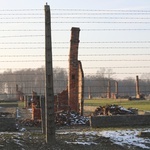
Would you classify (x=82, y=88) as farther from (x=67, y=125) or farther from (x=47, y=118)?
(x=47, y=118)

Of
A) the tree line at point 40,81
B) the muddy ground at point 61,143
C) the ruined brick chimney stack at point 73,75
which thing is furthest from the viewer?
the ruined brick chimney stack at point 73,75

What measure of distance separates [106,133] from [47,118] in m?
2.01

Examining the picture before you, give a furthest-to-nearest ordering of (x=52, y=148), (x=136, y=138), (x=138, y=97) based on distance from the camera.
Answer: (x=138, y=97) → (x=136, y=138) → (x=52, y=148)

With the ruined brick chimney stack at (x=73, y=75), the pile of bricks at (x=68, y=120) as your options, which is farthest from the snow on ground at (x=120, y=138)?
the ruined brick chimney stack at (x=73, y=75)

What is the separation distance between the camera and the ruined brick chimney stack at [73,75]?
1889 cm

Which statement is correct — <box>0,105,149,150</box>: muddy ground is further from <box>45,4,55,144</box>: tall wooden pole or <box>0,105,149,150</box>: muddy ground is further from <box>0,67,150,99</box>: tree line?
<box>0,67,150,99</box>: tree line

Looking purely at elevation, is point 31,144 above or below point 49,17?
below

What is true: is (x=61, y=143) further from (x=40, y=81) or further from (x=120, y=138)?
(x=40, y=81)

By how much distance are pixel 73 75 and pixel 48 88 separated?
9677 mm

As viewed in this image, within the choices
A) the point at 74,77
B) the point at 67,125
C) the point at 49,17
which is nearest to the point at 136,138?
the point at 49,17

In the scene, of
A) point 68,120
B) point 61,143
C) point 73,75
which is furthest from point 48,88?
point 73,75

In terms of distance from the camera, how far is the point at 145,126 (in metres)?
12.8

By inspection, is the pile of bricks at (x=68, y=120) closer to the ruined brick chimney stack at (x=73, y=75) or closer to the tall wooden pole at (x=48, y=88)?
the ruined brick chimney stack at (x=73, y=75)

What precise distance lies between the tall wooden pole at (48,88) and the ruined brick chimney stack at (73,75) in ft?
31.0
